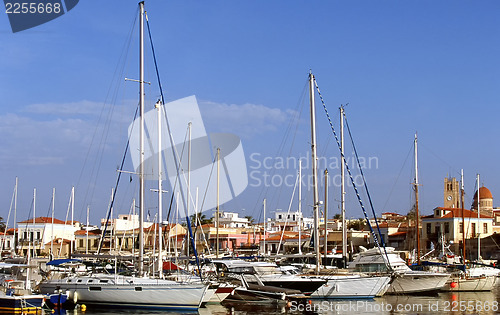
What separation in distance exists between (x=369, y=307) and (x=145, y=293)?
36.7 ft

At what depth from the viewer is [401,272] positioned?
38.1 m

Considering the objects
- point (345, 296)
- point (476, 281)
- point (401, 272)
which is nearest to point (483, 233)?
point (476, 281)

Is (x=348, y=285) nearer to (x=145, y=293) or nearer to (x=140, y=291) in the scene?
(x=145, y=293)

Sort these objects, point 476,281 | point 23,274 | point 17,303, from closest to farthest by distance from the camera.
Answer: point 17,303
point 23,274
point 476,281

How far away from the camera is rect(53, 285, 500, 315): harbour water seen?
3022 centimetres

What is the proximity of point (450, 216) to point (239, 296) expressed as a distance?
48.2 meters

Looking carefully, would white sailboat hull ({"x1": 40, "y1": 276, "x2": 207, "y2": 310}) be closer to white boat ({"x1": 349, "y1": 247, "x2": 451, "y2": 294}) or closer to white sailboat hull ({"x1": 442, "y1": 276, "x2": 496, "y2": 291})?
white boat ({"x1": 349, "y1": 247, "x2": 451, "y2": 294})

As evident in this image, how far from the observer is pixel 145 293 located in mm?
29062

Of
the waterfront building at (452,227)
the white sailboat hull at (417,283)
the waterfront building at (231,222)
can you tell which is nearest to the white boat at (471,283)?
the white sailboat hull at (417,283)

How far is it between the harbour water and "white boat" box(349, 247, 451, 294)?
1.30 meters

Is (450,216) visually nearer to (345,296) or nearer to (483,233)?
(483,233)

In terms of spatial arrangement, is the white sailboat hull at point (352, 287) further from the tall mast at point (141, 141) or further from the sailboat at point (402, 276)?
the tall mast at point (141, 141)

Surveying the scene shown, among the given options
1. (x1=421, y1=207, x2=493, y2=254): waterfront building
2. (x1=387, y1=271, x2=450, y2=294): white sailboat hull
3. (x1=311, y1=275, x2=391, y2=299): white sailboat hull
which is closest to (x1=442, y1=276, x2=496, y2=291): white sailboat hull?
(x1=387, y1=271, x2=450, y2=294): white sailboat hull

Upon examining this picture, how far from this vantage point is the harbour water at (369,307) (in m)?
30.2
